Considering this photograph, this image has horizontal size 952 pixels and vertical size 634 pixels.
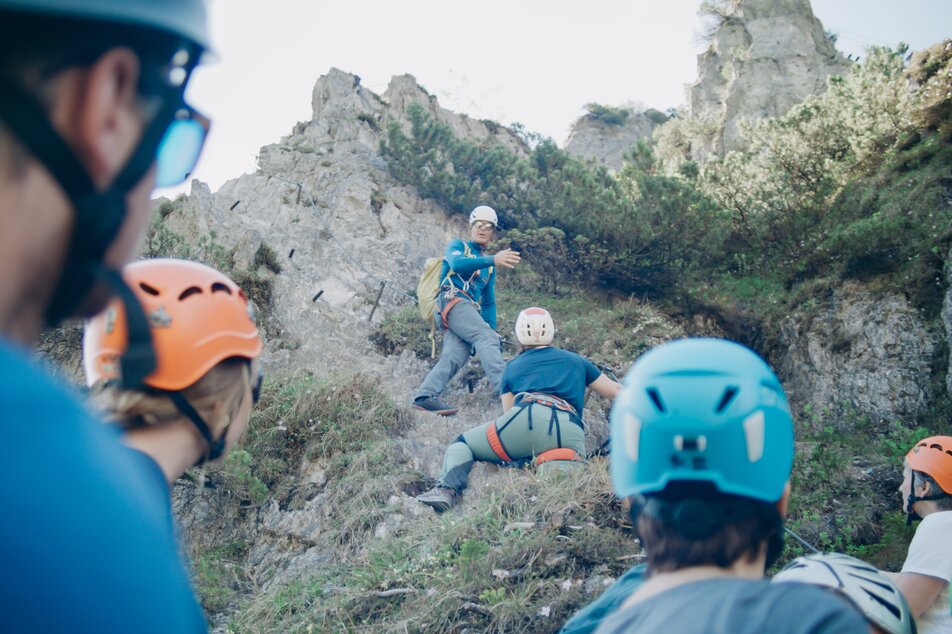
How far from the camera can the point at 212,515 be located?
714 cm

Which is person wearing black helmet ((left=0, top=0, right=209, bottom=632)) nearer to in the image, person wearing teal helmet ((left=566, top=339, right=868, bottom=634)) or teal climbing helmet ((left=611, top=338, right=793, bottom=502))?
person wearing teal helmet ((left=566, top=339, right=868, bottom=634))

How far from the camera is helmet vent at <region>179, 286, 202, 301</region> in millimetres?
2416

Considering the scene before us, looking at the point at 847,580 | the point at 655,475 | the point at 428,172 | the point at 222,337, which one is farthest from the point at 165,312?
the point at 428,172

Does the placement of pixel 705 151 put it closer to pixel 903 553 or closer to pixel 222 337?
pixel 903 553

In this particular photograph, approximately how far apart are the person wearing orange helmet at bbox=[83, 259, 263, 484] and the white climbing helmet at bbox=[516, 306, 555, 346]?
14.1 feet

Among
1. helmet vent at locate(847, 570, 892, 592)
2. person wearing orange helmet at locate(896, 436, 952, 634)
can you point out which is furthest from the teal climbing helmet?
person wearing orange helmet at locate(896, 436, 952, 634)

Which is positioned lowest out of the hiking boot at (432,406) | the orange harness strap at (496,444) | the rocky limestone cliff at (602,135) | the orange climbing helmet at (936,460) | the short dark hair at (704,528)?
the hiking boot at (432,406)

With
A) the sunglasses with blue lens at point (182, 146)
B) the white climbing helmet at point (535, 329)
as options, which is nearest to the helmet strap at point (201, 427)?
the sunglasses with blue lens at point (182, 146)

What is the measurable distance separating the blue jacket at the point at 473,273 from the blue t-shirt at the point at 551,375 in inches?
74.1

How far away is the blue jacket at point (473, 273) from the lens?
27.3ft

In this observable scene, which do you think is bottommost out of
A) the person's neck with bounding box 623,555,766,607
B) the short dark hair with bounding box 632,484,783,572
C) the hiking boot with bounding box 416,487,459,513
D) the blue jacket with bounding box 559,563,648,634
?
the hiking boot with bounding box 416,487,459,513

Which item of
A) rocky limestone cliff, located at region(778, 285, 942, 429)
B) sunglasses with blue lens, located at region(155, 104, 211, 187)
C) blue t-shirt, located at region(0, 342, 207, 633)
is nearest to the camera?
blue t-shirt, located at region(0, 342, 207, 633)

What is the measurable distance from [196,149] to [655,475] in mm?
1351

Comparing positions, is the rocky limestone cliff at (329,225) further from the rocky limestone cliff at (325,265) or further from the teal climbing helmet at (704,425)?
the teal climbing helmet at (704,425)
